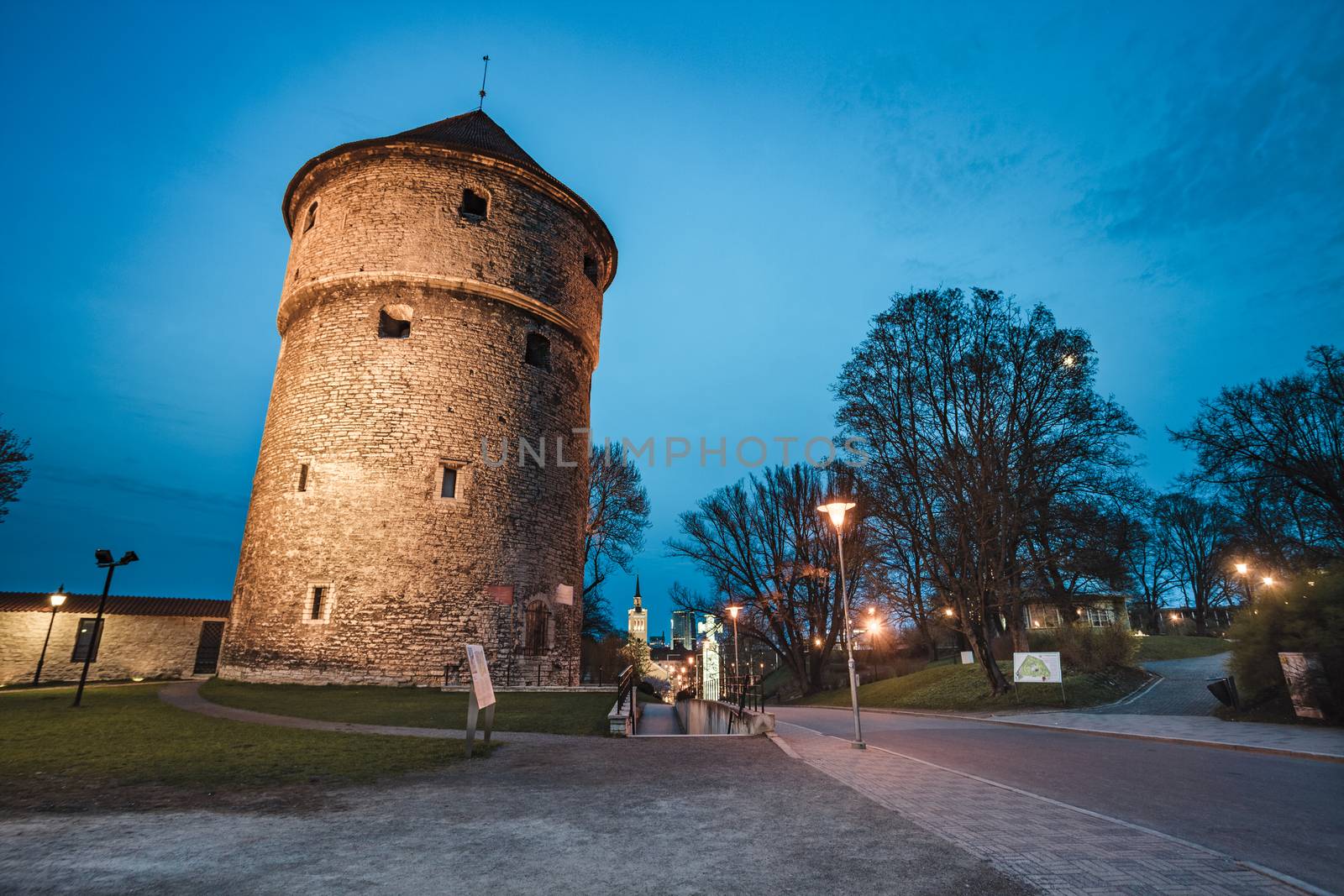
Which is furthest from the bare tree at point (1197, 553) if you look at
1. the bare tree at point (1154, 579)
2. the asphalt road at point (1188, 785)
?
the asphalt road at point (1188, 785)

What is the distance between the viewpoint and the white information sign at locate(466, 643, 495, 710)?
23.8ft

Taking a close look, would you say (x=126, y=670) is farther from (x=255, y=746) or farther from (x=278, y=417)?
(x=255, y=746)

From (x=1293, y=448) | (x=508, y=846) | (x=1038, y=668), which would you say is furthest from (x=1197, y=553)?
(x=508, y=846)

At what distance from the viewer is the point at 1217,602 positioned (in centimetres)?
4291

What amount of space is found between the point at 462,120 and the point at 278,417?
40.3ft

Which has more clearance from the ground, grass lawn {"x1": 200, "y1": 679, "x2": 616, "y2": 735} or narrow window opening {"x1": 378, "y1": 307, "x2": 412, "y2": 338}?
narrow window opening {"x1": 378, "y1": 307, "x2": 412, "y2": 338}

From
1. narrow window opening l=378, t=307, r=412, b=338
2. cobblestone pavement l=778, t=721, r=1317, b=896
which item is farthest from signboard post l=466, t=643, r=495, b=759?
narrow window opening l=378, t=307, r=412, b=338

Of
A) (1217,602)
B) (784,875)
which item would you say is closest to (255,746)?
(784,875)

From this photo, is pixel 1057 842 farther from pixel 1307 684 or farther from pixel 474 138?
pixel 474 138

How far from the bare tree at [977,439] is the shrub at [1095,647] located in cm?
323

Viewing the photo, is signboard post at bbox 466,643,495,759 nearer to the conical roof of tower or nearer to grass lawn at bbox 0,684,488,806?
grass lawn at bbox 0,684,488,806

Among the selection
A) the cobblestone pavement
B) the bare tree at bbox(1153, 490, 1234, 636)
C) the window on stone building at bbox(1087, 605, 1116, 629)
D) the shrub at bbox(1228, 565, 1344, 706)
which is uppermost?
the bare tree at bbox(1153, 490, 1234, 636)

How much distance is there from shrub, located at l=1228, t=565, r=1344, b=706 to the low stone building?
30.2m

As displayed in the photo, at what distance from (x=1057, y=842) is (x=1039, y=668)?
47.4ft
